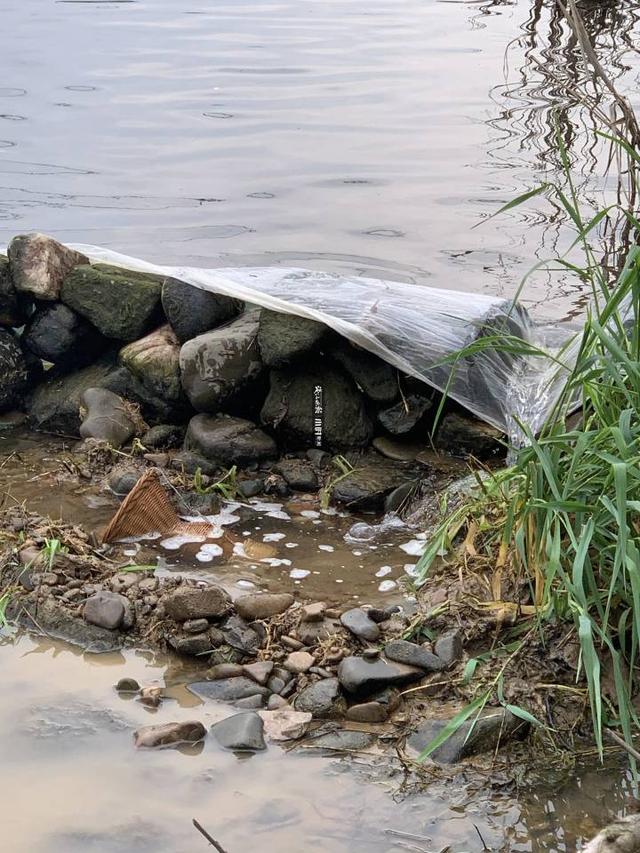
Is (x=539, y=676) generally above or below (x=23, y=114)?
below

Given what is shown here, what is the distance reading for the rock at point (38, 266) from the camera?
5.08 m

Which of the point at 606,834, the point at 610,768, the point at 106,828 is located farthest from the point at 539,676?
the point at 106,828

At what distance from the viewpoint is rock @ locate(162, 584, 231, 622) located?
3295mm

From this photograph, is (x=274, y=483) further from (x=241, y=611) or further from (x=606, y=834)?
(x=606, y=834)

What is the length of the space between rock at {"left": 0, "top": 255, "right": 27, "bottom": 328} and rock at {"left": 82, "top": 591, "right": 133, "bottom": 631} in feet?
7.38

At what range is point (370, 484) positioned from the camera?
4.25 m

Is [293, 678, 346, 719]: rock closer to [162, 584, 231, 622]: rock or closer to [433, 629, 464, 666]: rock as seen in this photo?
[433, 629, 464, 666]: rock

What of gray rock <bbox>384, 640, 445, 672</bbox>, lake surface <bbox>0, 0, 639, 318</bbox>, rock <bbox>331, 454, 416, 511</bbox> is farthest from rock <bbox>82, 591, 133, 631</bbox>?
lake surface <bbox>0, 0, 639, 318</bbox>

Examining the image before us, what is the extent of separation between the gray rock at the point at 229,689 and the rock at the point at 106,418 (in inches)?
70.2

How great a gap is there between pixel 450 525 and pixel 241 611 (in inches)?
28.5

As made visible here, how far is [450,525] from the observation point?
3.55m

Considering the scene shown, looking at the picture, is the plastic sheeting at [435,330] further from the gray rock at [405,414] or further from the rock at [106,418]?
the rock at [106,418]

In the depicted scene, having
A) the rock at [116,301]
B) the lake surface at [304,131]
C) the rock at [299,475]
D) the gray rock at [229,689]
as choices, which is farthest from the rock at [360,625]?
the lake surface at [304,131]

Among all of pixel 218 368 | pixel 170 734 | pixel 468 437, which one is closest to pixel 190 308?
pixel 218 368
